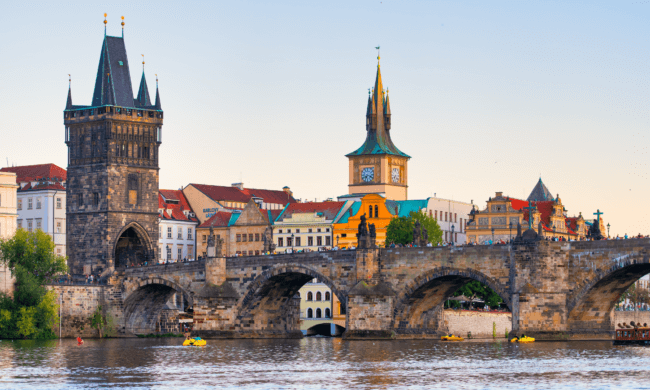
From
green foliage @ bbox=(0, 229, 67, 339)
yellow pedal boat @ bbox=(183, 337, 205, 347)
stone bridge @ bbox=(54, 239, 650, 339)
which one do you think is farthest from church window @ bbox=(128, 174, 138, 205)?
yellow pedal boat @ bbox=(183, 337, 205, 347)

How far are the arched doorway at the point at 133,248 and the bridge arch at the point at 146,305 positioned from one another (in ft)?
15.6

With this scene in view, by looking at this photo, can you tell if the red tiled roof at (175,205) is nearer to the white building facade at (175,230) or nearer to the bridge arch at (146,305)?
the white building facade at (175,230)

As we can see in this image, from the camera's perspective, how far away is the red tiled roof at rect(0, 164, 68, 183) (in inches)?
5246

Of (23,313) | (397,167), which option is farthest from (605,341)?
(397,167)

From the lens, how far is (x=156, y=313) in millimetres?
116000

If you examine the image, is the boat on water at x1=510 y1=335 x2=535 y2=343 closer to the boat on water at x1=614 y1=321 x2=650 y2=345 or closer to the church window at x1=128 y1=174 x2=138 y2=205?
the boat on water at x1=614 y1=321 x2=650 y2=345

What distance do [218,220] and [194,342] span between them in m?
46.1

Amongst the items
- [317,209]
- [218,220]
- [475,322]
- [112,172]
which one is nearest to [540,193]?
[317,209]

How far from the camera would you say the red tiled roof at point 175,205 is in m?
141

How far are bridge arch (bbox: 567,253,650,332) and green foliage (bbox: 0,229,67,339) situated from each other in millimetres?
40503

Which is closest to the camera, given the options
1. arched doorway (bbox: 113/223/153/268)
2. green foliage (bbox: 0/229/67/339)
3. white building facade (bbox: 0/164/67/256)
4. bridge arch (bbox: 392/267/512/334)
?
bridge arch (bbox: 392/267/512/334)

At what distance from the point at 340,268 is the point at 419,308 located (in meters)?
6.27

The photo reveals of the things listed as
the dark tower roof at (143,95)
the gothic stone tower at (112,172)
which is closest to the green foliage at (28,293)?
the gothic stone tower at (112,172)

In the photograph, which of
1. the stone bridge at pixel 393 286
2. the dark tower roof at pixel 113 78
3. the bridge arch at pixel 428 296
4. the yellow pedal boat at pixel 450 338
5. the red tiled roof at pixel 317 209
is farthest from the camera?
the red tiled roof at pixel 317 209
